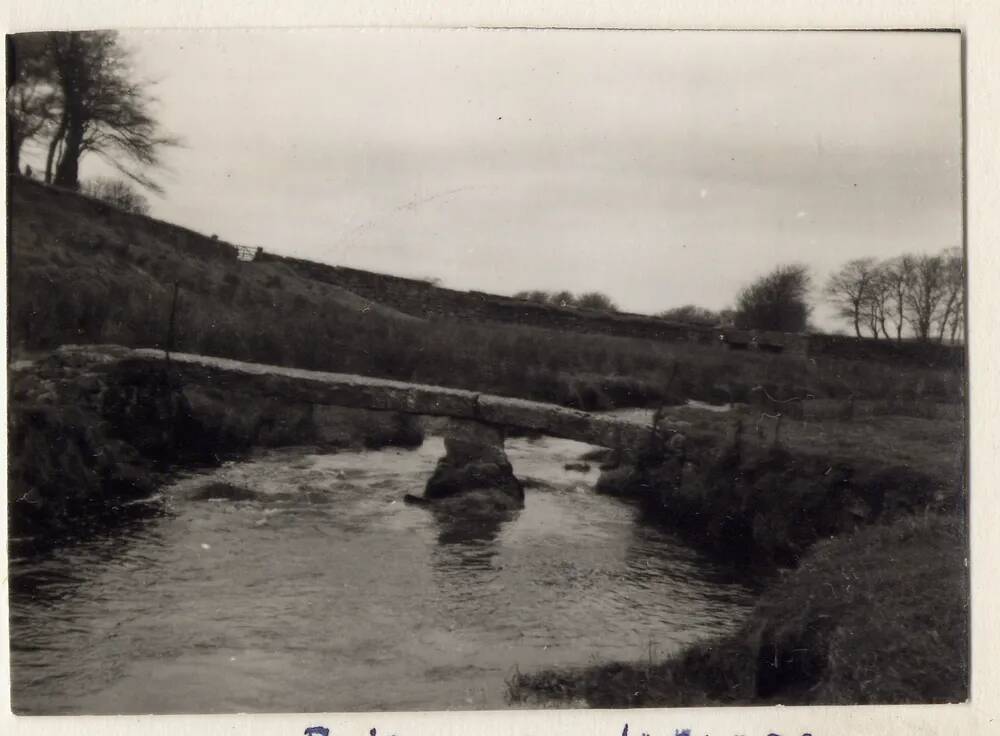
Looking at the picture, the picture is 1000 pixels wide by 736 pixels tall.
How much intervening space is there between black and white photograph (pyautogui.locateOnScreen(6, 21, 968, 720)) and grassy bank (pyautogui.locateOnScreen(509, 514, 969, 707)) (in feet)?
0.05

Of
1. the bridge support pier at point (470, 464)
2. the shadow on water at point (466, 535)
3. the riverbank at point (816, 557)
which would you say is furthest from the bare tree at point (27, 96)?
the riverbank at point (816, 557)

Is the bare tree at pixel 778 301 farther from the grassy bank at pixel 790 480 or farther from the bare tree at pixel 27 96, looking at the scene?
the bare tree at pixel 27 96

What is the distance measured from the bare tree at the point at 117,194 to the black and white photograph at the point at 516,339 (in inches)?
0.5

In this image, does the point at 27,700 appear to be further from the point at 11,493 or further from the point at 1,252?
the point at 1,252

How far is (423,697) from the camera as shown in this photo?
410cm

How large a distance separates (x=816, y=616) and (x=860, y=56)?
2.94 meters

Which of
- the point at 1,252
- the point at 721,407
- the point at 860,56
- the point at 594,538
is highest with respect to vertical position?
the point at 860,56

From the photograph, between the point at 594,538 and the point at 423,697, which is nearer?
the point at 423,697

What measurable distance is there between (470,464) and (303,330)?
45.5 inches

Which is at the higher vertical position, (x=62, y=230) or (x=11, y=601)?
(x=62, y=230)

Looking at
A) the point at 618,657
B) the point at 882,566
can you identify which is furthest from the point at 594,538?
the point at 882,566

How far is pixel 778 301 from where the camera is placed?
432 cm

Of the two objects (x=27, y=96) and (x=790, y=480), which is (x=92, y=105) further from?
(x=790, y=480)

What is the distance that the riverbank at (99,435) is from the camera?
4211 mm
